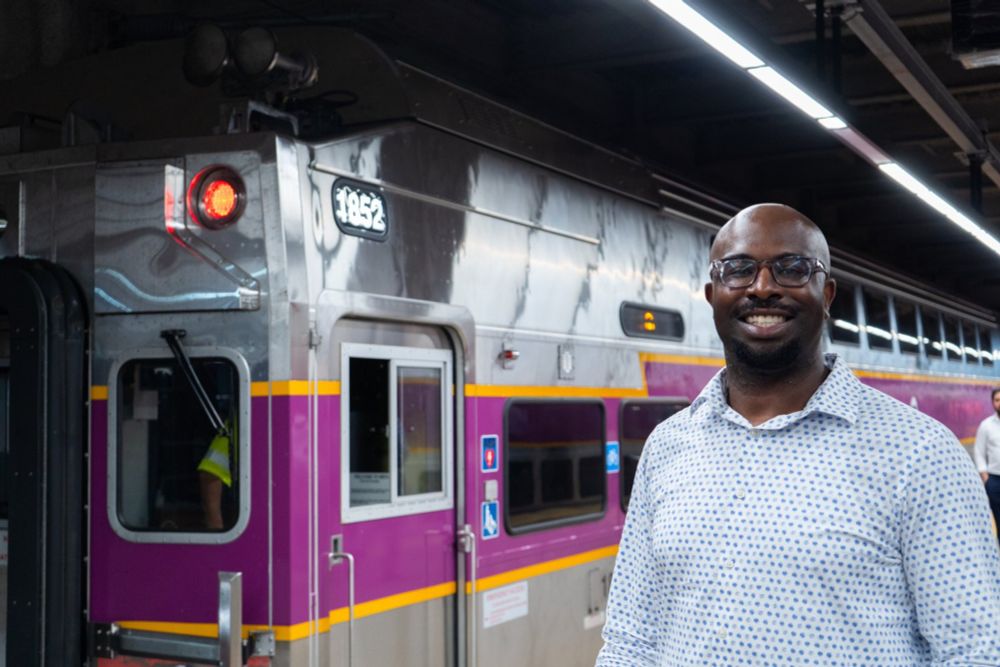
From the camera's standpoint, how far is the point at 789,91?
582cm

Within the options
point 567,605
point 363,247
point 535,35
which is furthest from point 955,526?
point 535,35

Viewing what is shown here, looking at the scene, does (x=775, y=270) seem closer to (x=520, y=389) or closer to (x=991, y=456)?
(x=520, y=389)

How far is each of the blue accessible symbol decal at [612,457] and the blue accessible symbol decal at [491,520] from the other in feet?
3.88

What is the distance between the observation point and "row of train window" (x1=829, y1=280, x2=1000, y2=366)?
34.4ft

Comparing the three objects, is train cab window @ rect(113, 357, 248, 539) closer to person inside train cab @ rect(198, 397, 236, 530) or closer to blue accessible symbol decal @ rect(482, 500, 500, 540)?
person inside train cab @ rect(198, 397, 236, 530)

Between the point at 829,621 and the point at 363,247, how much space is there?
2.87 meters

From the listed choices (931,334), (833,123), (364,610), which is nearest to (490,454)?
(364,610)

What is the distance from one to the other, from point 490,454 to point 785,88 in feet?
6.87

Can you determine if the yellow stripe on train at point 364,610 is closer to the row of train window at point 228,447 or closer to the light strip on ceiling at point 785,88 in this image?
the row of train window at point 228,447

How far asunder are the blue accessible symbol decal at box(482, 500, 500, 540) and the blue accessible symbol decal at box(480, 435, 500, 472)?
146 mm

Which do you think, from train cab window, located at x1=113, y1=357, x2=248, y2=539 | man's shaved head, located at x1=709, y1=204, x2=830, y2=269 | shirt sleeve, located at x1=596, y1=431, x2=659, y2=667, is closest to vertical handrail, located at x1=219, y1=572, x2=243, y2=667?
train cab window, located at x1=113, y1=357, x2=248, y2=539

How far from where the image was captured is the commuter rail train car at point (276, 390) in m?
4.31

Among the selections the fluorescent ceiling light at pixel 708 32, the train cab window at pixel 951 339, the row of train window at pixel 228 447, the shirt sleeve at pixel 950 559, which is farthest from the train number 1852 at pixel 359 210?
the train cab window at pixel 951 339

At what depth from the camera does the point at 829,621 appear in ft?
7.06
